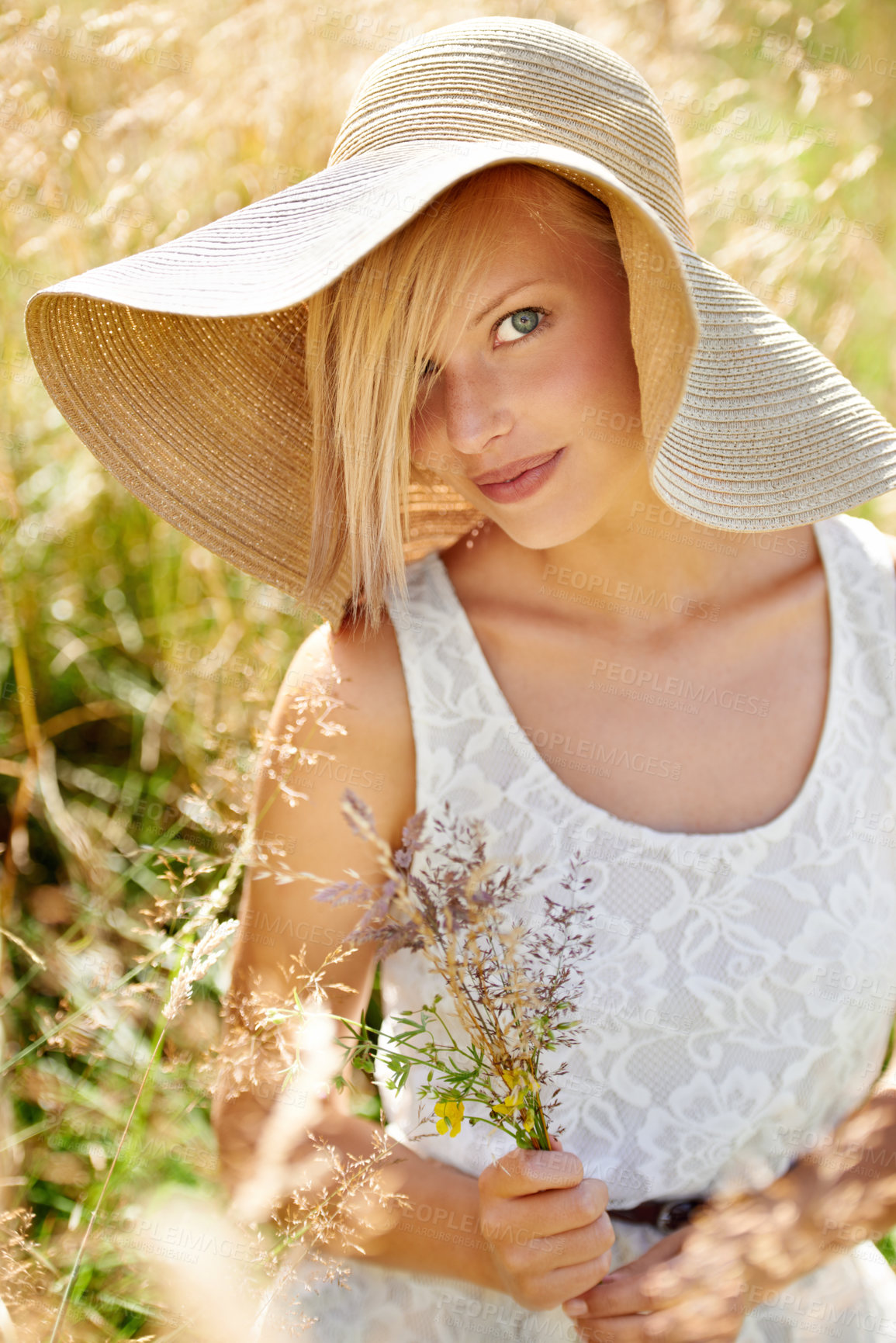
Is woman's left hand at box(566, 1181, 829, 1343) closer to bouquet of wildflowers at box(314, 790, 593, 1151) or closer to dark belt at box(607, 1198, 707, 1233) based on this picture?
dark belt at box(607, 1198, 707, 1233)

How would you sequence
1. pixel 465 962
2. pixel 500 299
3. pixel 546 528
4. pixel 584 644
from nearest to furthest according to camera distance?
pixel 465 962 → pixel 500 299 → pixel 546 528 → pixel 584 644

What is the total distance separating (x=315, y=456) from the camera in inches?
57.6

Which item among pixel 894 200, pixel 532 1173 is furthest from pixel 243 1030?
pixel 894 200

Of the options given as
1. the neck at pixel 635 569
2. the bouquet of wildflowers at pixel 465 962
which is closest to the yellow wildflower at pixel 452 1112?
the bouquet of wildflowers at pixel 465 962

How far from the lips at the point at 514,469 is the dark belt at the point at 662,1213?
104 cm

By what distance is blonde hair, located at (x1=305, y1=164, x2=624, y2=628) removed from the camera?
1.26m

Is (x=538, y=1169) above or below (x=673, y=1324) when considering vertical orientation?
above

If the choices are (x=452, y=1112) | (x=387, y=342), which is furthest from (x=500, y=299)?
(x=452, y=1112)

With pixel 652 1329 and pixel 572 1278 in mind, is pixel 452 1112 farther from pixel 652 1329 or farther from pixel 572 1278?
pixel 652 1329

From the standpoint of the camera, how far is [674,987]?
1.46 meters

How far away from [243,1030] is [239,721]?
1.10 m

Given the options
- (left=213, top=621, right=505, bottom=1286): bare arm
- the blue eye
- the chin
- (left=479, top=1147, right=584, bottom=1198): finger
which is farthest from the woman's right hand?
the blue eye

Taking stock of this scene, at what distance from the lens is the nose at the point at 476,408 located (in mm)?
1297

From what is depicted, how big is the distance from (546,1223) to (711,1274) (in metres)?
0.36
